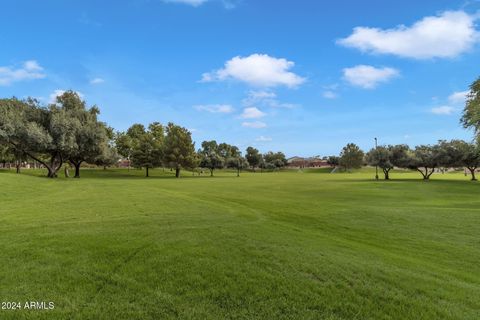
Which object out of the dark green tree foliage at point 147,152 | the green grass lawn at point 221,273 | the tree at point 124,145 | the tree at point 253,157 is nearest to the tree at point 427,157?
the dark green tree foliage at point 147,152

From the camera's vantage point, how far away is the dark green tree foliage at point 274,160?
5661 inches

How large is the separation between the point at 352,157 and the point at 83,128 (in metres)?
100

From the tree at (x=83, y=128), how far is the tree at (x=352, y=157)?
95635mm

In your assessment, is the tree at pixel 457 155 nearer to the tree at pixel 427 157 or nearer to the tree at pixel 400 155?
the tree at pixel 427 157

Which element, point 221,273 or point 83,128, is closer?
point 221,273

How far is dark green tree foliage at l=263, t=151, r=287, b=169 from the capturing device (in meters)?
144

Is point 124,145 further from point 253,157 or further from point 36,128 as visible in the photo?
point 253,157

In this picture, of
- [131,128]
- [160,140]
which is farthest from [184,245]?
[131,128]

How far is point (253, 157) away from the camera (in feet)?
457

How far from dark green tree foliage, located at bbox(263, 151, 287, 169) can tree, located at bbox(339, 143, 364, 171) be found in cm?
2730

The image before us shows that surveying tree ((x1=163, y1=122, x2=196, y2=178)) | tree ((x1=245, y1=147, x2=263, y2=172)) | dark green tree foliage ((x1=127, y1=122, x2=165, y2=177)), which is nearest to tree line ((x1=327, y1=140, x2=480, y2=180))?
tree ((x1=163, y1=122, x2=196, y2=178))

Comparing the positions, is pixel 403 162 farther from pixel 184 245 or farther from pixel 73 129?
pixel 184 245

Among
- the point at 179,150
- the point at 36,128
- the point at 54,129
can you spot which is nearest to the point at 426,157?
the point at 179,150

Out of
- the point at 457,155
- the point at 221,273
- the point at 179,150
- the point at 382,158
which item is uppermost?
the point at 179,150
